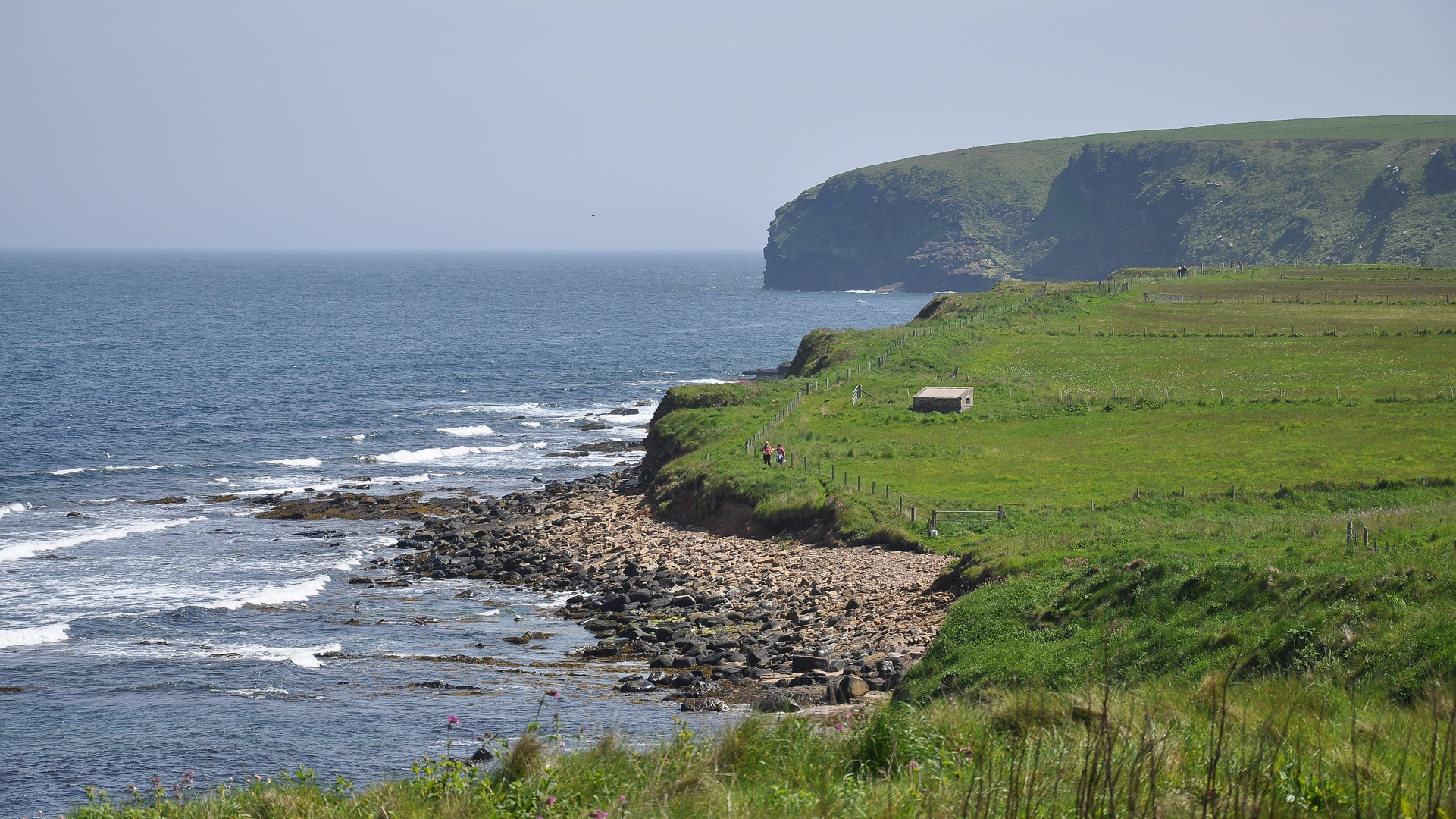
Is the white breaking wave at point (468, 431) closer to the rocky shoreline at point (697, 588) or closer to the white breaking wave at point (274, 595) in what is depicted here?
the rocky shoreline at point (697, 588)

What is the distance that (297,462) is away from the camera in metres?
67.4

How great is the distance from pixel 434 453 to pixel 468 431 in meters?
8.58

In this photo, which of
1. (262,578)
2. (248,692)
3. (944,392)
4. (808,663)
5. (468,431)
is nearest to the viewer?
(808,663)

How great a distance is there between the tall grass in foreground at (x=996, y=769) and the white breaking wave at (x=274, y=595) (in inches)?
1136

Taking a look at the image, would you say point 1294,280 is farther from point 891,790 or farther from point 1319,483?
point 891,790

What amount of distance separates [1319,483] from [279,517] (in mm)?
42461

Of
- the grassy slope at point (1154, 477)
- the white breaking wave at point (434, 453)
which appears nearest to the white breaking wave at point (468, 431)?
the white breaking wave at point (434, 453)

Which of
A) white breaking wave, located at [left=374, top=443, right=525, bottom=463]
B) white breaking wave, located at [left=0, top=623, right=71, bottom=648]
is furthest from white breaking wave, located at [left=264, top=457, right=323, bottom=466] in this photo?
white breaking wave, located at [left=0, top=623, right=71, bottom=648]

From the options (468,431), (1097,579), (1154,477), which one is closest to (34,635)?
(1097,579)

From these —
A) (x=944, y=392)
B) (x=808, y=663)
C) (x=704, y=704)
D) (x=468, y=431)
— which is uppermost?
(x=944, y=392)

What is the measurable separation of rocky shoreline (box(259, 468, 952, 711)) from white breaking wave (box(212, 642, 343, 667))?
711 centimetres

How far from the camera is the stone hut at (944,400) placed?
53219 millimetres

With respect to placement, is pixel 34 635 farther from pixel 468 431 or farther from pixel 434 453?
pixel 468 431

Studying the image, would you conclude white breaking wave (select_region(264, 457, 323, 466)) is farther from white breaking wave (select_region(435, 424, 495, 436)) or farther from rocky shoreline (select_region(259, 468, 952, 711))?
rocky shoreline (select_region(259, 468, 952, 711))
